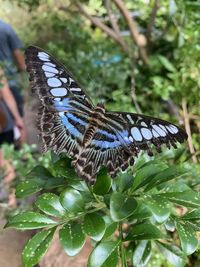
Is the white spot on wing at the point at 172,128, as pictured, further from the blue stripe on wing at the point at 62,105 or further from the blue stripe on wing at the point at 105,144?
the blue stripe on wing at the point at 62,105

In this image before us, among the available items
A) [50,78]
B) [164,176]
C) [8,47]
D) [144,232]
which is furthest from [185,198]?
[8,47]

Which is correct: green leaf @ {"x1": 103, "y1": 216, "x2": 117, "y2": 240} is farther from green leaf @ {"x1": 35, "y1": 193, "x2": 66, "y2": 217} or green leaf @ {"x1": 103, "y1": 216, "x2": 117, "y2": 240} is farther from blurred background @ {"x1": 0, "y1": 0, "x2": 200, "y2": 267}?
blurred background @ {"x1": 0, "y1": 0, "x2": 200, "y2": 267}

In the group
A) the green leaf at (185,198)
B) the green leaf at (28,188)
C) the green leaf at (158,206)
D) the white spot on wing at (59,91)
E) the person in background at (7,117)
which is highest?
the white spot on wing at (59,91)

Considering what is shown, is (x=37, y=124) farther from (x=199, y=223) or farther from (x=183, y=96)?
(x=183, y=96)

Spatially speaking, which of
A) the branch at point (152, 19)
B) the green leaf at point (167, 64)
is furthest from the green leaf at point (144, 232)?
the green leaf at point (167, 64)

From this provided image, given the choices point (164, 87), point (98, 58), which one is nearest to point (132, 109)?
point (164, 87)

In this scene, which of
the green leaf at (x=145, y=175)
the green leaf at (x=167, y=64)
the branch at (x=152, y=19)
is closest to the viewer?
the green leaf at (x=145, y=175)

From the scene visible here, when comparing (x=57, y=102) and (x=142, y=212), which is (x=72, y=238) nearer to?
(x=142, y=212)

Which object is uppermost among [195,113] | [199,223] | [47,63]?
[47,63]
